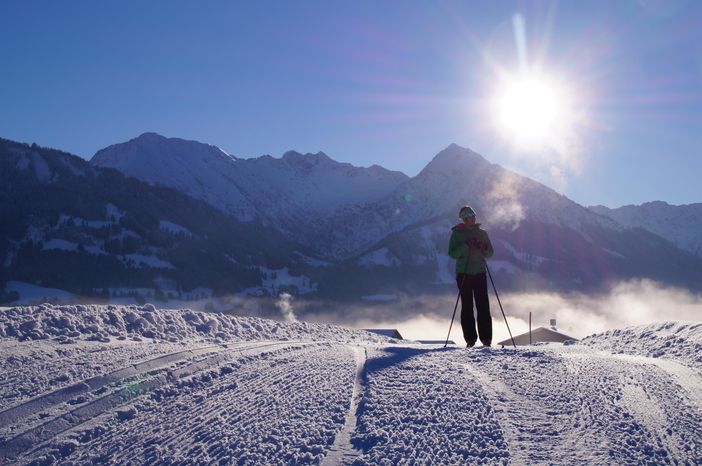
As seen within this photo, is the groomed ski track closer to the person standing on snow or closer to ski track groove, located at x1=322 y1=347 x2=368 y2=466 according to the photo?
ski track groove, located at x1=322 y1=347 x2=368 y2=466

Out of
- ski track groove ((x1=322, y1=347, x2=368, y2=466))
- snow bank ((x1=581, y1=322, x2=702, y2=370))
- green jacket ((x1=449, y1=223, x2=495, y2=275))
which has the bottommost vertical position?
ski track groove ((x1=322, y1=347, x2=368, y2=466))

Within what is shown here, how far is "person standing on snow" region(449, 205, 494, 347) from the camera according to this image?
Answer: 1040cm

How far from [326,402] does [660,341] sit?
20.3ft

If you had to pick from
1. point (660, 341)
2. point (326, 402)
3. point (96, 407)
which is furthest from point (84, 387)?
point (660, 341)

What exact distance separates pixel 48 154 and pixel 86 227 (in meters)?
33.6

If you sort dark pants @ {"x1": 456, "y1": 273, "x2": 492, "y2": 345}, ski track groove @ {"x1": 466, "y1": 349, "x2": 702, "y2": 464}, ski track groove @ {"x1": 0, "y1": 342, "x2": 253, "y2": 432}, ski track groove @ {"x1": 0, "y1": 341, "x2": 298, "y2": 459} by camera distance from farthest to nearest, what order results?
dark pants @ {"x1": 456, "y1": 273, "x2": 492, "y2": 345}
ski track groove @ {"x1": 0, "y1": 342, "x2": 253, "y2": 432}
ski track groove @ {"x1": 0, "y1": 341, "x2": 298, "y2": 459}
ski track groove @ {"x1": 466, "y1": 349, "x2": 702, "y2": 464}

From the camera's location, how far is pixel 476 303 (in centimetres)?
1065

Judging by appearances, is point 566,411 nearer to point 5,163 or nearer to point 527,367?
point 527,367

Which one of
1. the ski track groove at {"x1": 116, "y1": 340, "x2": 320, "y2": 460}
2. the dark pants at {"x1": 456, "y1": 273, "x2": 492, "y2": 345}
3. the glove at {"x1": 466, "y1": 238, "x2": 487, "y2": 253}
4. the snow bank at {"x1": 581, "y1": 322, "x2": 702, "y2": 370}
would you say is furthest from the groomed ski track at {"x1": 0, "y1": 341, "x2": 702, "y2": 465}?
the glove at {"x1": 466, "y1": 238, "x2": 487, "y2": 253}

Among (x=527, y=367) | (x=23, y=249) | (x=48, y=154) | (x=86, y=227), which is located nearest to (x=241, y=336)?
(x=527, y=367)

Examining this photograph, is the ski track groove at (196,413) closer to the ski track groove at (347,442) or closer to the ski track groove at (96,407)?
the ski track groove at (96,407)

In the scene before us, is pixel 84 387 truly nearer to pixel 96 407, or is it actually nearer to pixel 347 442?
pixel 96 407

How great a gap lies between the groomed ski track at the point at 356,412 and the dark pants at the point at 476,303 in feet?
9.84

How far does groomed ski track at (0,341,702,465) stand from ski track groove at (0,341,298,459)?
0.02 meters
